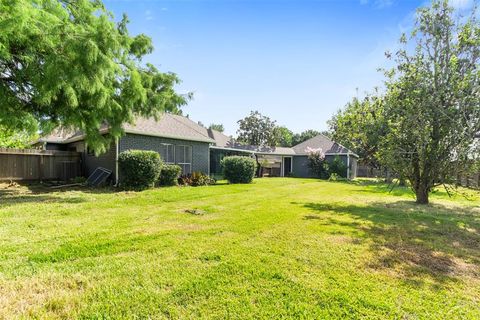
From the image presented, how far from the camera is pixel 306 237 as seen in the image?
492 cm

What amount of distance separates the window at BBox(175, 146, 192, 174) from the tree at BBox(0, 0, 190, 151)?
162 inches

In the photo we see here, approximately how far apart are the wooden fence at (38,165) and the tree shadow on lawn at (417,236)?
13.6m

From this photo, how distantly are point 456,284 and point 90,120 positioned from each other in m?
9.60

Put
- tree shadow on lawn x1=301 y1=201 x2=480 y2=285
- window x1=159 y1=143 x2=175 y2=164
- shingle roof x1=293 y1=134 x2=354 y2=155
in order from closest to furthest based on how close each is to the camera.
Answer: tree shadow on lawn x1=301 y1=201 x2=480 y2=285 < window x1=159 y1=143 x2=175 y2=164 < shingle roof x1=293 y1=134 x2=354 y2=155

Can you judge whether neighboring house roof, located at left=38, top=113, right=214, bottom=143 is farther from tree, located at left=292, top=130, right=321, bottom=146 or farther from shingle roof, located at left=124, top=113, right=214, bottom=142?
tree, located at left=292, top=130, right=321, bottom=146

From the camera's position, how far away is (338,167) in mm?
24141

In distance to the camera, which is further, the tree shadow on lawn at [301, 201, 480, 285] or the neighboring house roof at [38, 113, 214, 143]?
the neighboring house roof at [38, 113, 214, 143]

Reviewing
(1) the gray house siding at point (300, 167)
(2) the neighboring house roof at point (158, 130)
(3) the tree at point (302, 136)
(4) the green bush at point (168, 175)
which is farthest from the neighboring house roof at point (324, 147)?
(3) the tree at point (302, 136)

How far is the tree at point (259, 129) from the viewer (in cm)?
4281

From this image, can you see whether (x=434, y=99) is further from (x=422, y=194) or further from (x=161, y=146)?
(x=161, y=146)

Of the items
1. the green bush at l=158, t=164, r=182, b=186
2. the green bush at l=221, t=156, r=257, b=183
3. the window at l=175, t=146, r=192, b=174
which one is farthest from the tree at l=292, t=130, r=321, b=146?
the green bush at l=158, t=164, r=182, b=186

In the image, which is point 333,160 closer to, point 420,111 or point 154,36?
point 420,111

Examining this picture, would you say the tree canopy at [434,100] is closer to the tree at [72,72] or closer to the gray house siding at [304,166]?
the tree at [72,72]

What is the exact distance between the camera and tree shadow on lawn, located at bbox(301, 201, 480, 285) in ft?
12.1
